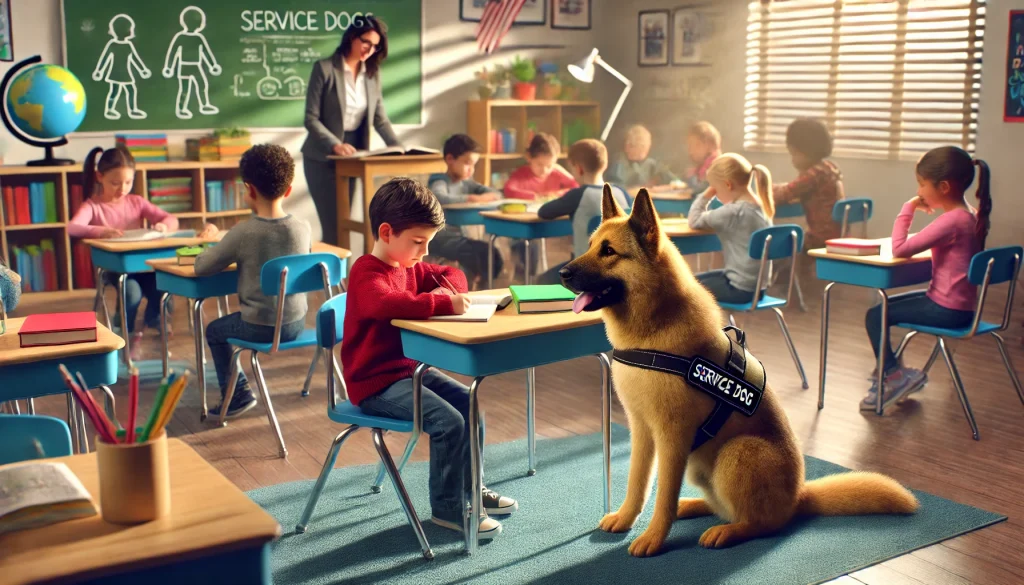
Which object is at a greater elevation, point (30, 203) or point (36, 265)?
point (30, 203)

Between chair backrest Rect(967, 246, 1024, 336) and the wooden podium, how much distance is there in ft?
10.7

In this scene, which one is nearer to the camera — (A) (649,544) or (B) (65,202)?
(A) (649,544)

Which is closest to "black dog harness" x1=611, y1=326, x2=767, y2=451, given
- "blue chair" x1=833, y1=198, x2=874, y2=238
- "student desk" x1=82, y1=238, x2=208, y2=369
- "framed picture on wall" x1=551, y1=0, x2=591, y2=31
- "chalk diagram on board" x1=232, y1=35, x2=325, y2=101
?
"student desk" x1=82, y1=238, x2=208, y2=369

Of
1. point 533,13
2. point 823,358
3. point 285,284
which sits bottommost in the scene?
point 823,358

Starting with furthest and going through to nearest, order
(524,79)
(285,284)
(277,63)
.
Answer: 1. (524,79)
2. (277,63)
3. (285,284)

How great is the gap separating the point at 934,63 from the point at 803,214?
57.4 inches

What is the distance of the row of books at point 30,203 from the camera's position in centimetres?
674

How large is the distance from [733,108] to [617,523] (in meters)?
6.06

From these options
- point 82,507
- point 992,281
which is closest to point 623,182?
point 992,281

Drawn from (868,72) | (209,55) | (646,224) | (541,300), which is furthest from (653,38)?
(646,224)

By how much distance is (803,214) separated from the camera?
6625 mm

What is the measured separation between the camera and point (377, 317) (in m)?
2.81

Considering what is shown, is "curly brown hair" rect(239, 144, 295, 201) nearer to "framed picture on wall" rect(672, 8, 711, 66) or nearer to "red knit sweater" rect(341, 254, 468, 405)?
"red knit sweater" rect(341, 254, 468, 405)

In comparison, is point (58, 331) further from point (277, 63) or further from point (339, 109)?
point (277, 63)
